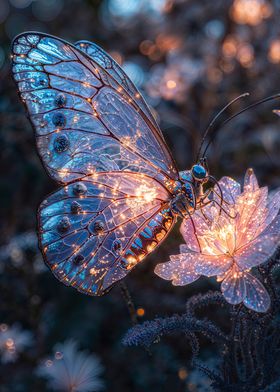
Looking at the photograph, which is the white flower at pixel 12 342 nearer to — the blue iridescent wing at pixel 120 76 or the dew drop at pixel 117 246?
the dew drop at pixel 117 246

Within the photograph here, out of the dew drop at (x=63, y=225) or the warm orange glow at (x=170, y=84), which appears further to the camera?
the warm orange glow at (x=170, y=84)

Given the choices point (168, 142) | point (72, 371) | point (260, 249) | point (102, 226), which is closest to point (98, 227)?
Result: point (102, 226)

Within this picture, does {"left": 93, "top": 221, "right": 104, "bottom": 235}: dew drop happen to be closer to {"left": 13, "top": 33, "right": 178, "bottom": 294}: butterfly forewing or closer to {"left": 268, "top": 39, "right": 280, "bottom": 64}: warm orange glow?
{"left": 13, "top": 33, "right": 178, "bottom": 294}: butterfly forewing

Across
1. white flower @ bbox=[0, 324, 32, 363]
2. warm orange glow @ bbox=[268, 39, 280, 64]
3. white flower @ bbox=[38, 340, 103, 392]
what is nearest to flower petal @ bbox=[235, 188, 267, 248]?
white flower @ bbox=[38, 340, 103, 392]

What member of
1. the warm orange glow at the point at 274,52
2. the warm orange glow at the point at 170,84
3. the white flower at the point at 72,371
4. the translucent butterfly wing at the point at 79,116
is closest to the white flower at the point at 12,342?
the white flower at the point at 72,371

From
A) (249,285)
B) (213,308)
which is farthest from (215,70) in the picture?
(249,285)

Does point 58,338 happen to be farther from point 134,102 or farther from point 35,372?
point 134,102
